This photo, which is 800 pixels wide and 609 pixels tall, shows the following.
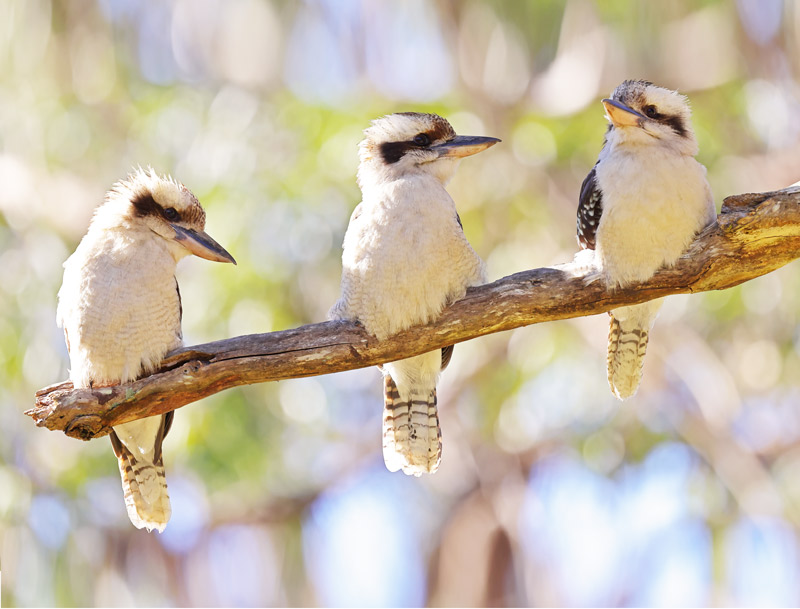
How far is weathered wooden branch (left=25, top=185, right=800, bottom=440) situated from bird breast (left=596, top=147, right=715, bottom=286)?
5cm

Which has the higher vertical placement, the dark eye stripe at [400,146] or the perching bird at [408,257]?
the dark eye stripe at [400,146]

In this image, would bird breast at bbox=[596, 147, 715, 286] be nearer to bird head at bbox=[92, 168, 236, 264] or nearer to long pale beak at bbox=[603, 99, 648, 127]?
long pale beak at bbox=[603, 99, 648, 127]

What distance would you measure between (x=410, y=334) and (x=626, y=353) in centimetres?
101

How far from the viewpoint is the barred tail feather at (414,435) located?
4.46 meters

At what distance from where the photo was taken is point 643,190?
12.5 ft

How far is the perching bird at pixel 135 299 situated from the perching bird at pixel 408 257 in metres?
0.61

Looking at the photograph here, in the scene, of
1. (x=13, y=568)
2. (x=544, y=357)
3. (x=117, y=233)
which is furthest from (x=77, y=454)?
(x=117, y=233)

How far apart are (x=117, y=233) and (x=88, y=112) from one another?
690 cm

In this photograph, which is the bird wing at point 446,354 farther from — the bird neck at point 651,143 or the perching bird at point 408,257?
the bird neck at point 651,143

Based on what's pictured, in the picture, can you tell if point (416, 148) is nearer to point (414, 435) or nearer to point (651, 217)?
point (651, 217)

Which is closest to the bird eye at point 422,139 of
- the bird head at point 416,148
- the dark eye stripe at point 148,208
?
the bird head at point 416,148

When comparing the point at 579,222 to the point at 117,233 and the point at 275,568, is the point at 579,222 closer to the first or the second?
Answer: the point at 117,233

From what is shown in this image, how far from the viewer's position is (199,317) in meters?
9.09

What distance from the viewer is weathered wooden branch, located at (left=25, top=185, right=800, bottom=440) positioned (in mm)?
3727
